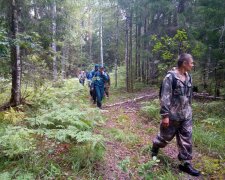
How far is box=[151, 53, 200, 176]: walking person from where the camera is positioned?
515 centimetres

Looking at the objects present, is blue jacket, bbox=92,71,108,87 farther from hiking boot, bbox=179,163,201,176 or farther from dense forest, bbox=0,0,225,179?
hiking boot, bbox=179,163,201,176

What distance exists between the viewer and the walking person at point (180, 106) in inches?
203

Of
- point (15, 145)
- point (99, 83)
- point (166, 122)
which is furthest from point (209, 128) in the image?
point (15, 145)

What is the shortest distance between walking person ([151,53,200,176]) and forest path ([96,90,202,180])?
1.41 ft

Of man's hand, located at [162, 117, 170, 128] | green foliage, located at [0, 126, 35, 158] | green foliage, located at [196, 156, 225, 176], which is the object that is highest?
man's hand, located at [162, 117, 170, 128]

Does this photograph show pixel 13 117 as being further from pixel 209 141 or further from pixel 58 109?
pixel 209 141

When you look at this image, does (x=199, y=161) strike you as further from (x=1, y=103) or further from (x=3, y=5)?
(x=3, y=5)

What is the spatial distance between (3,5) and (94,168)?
6.56 m

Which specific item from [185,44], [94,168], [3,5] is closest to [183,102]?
[94,168]

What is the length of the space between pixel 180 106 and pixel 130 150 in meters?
1.87

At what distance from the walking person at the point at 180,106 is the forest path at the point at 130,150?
0.43 metres

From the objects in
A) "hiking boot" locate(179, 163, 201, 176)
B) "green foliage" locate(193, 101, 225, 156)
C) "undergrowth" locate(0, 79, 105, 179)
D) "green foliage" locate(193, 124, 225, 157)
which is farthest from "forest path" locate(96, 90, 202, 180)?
"green foliage" locate(193, 101, 225, 156)

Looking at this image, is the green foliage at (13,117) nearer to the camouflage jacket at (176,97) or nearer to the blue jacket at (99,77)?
the camouflage jacket at (176,97)

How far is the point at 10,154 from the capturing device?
4883 millimetres
